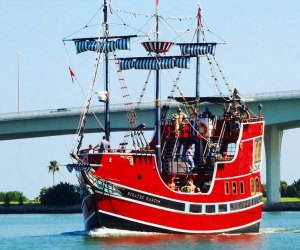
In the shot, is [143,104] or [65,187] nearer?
[143,104]

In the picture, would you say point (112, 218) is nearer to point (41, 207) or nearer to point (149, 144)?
point (149, 144)

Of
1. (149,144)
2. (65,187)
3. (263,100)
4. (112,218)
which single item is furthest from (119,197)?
(65,187)

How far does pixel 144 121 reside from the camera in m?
106

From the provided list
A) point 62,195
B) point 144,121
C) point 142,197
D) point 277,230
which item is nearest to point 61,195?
point 62,195

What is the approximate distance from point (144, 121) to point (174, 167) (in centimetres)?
3978

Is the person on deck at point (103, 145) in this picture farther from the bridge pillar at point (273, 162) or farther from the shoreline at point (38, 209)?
the shoreline at point (38, 209)

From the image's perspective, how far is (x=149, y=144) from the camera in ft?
221

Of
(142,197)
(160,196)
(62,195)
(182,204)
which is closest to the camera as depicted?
(142,197)

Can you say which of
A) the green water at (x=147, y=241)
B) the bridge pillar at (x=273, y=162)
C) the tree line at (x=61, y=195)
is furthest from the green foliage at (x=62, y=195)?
the green water at (x=147, y=241)

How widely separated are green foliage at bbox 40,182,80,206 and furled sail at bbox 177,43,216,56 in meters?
52.0

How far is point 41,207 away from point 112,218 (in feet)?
215

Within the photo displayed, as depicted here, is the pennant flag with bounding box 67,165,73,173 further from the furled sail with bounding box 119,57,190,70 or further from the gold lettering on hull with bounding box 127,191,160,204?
the furled sail with bounding box 119,57,190,70

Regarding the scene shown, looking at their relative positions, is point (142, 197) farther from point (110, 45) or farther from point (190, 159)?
point (110, 45)

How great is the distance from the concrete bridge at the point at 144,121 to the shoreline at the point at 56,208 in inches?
42.0
